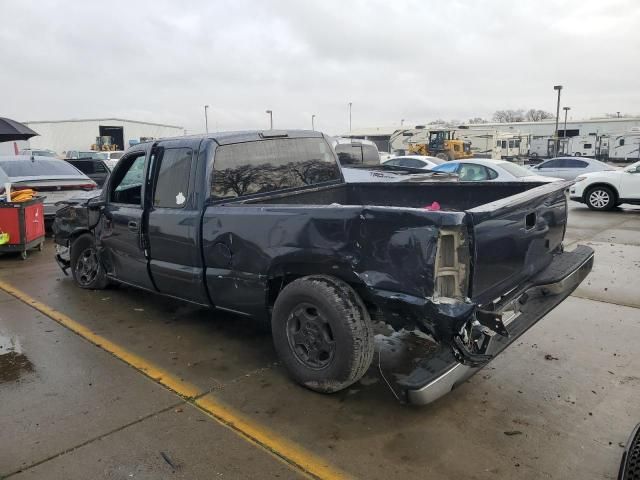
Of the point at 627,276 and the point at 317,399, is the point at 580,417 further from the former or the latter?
the point at 627,276

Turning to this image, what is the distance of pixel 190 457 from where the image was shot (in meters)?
2.99

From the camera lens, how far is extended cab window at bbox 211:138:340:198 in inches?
174

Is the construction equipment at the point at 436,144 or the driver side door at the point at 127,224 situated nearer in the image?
the driver side door at the point at 127,224

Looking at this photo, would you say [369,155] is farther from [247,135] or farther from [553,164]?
[553,164]

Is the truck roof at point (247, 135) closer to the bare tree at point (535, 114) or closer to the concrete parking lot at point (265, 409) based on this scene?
the concrete parking lot at point (265, 409)

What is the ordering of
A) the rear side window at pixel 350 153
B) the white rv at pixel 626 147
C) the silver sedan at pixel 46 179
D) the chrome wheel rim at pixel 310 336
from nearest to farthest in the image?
the chrome wheel rim at pixel 310 336 → the silver sedan at pixel 46 179 → the rear side window at pixel 350 153 → the white rv at pixel 626 147

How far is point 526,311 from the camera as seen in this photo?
377 centimetres

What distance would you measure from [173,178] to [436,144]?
3733 centimetres

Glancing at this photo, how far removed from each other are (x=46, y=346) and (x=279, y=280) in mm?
2309

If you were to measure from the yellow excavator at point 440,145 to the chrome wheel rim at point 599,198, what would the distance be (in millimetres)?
22209

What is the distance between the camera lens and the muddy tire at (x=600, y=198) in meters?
13.8

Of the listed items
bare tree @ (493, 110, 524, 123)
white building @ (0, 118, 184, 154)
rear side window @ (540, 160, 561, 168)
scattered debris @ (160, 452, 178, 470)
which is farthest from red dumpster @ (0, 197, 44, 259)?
bare tree @ (493, 110, 524, 123)

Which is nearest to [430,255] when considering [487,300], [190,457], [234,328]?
[487,300]

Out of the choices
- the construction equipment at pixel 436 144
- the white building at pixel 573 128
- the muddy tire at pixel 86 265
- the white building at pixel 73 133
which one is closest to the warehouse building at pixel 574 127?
the white building at pixel 573 128
